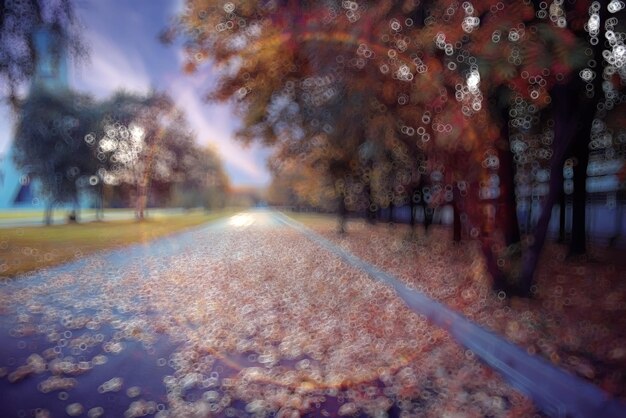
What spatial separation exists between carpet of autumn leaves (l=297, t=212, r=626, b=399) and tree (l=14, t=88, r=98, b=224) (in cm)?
2644

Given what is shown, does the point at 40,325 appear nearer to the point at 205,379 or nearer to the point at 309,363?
the point at 205,379

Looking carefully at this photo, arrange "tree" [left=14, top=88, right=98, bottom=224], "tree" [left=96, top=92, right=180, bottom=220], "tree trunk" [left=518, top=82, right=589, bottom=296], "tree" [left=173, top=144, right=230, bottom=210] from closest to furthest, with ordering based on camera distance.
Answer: "tree trunk" [left=518, top=82, right=589, bottom=296] → "tree" [left=14, top=88, right=98, bottom=224] → "tree" [left=96, top=92, right=180, bottom=220] → "tree" [left=173, top=144, right=230, bottom=210]

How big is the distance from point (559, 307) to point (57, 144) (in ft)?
104

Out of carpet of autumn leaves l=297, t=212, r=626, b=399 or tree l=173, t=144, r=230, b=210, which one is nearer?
carpet of autumn leaves l=297, t=212, r=626, b=399

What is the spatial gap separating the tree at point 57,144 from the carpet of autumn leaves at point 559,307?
86.8 ft

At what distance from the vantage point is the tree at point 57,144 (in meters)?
26.4

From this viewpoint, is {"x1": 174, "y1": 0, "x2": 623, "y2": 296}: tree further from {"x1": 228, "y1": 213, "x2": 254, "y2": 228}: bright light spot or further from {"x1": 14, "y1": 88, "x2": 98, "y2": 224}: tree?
{"x1": 228, "y1": 213, "x2": 254, "y2": 228}: bright light spot

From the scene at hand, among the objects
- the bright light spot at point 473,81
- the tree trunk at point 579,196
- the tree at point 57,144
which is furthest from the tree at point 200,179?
the bright light spot at point 473,81

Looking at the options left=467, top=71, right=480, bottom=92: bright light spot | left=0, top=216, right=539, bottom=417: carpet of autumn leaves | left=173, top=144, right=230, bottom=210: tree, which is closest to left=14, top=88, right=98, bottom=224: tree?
left=173, top=144, right=230, bottom=210: tree

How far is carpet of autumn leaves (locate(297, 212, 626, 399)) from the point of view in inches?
156

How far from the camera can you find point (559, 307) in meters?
5.95

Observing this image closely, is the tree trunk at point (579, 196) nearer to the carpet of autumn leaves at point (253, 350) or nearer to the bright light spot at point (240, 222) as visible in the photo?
the carpet of autumn leaves at point (253, 350)

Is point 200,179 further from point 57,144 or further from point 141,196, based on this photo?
point 57,144

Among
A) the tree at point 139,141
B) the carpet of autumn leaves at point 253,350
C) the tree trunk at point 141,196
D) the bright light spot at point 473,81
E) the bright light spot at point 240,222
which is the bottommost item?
the bright light spot at point 240,222
